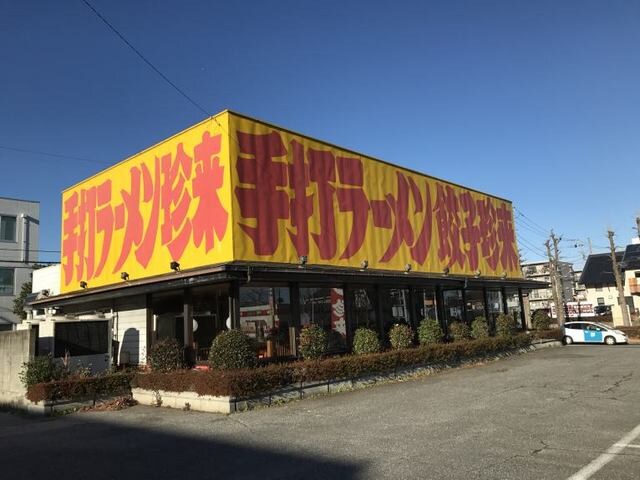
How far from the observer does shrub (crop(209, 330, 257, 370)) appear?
43.9 ft

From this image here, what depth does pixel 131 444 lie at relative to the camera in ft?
31.3

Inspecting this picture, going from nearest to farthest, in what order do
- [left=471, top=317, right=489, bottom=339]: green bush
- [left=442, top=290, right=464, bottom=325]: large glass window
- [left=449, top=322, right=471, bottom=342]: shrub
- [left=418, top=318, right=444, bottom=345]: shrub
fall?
[left=418, top=318, right=444, bottom=345]: shrub → [left=449, top=322, right=471, bottom=342]: shrub → [left=471, top=317, right=489, bottom=339]: green bush → [left=442, top=290, right=464, bottom=325]: large glass window

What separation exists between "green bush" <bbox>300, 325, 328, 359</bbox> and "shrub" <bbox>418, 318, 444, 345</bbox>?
600 centimetres

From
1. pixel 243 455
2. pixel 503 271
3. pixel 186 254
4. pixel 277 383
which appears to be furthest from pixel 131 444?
pixel 503 271

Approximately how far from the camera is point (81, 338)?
54.1 ft

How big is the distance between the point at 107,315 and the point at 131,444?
12712mm

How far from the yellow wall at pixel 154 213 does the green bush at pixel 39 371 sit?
4.38 metres

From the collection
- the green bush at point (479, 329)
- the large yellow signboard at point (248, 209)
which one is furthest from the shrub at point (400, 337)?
the green bush at point (479, 329)

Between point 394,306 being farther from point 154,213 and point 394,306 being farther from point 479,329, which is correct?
point 154,213

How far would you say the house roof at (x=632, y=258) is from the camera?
61406mm

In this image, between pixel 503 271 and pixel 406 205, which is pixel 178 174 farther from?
pixel 503 271

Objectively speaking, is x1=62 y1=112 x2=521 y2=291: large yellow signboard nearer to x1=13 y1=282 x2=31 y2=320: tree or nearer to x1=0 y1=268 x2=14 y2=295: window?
x1=13 y1=282 x2=31 y2=320: tree

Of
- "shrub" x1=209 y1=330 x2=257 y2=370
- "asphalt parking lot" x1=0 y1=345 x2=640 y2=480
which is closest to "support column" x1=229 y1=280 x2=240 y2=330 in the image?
"shrub" x1=209 y1=330 x2=257 y2=370

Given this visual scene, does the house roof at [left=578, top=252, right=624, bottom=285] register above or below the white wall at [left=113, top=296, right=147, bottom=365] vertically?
above
